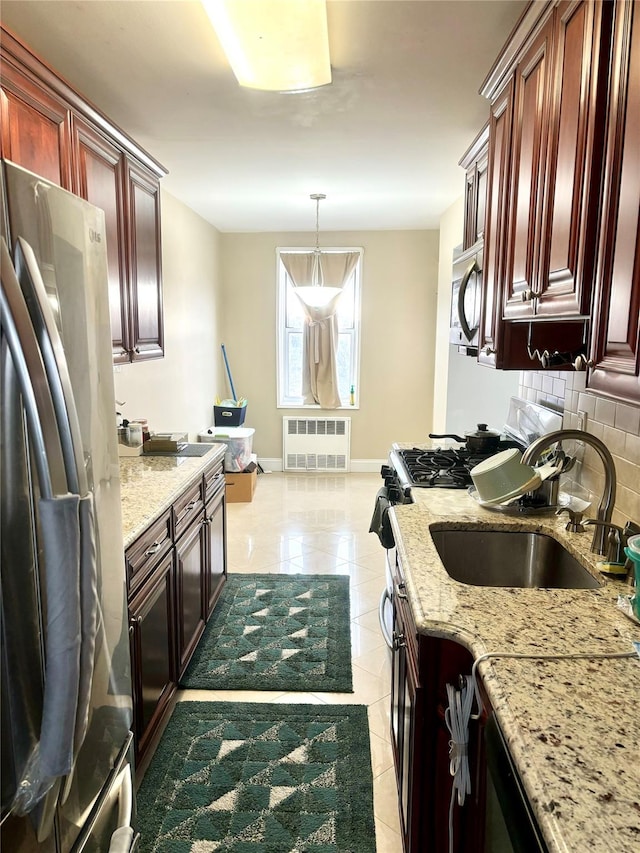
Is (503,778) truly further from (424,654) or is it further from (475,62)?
(475,62)

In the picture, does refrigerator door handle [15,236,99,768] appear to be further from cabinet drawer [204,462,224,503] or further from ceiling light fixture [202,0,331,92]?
cabinet drawer [204,462,224,503]

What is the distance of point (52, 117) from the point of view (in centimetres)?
183

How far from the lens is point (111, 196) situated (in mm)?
2346

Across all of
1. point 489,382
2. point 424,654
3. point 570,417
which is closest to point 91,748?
point 424,654

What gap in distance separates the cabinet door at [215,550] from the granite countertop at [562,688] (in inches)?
57.1

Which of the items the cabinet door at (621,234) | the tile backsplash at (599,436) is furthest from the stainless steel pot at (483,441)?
the cabinet door at (621,234)

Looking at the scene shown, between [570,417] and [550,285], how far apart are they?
0.73 meters

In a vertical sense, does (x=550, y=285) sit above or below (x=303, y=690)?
above

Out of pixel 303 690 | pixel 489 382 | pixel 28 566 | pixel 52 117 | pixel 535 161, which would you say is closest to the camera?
pixel 28 566

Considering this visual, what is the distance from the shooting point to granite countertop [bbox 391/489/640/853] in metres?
0.70

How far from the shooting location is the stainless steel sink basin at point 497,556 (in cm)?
172

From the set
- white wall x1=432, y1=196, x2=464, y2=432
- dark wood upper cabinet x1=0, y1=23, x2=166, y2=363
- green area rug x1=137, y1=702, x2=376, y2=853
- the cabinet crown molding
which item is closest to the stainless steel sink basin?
green area rug x1=137, y1=702, x2=376, y2=853

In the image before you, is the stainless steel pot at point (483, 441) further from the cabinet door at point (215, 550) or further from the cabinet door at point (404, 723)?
the cabinet door at point (215, 550)

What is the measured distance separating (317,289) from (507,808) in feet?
14.4
